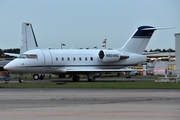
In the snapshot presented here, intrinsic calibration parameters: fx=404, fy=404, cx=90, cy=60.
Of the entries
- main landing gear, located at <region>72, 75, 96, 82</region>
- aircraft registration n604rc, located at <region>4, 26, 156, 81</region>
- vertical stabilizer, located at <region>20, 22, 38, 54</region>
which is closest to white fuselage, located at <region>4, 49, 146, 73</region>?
aircraft registration n604rc, located at <region>4, 26, 156, 81</region>

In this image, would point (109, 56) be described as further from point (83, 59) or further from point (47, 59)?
point (47, 59)

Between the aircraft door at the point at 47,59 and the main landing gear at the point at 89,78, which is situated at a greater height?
the aircraft door at the point at 47,59

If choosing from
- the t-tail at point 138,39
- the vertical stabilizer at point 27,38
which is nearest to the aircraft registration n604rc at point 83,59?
the t-tail at point 138,39

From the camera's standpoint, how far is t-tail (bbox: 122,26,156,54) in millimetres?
45219

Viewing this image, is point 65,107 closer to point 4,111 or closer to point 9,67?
point 4,111

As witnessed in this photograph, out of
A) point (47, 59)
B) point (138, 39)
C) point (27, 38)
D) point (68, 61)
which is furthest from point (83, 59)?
point (27, 38)

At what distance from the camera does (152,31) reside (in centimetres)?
4528

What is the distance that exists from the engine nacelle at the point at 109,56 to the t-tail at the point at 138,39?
7.20 feet

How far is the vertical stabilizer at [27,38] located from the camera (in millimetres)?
57062

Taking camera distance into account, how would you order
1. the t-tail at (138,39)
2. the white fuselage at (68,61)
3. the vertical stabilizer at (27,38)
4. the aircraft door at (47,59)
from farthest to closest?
the vertical stabilizer at (27,38) → the t-tail at (138,39) → the aircraft door at (47,59) → the white fuselage at (68,61)

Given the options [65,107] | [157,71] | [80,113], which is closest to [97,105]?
[65,107]

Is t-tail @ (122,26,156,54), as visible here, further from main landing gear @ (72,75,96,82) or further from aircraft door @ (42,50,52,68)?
aircraft door @ (42,50,52,68)

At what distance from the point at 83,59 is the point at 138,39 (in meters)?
6.78

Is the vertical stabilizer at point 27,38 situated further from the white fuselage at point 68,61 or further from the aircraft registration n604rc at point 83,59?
the white fuselage at point 68,61
